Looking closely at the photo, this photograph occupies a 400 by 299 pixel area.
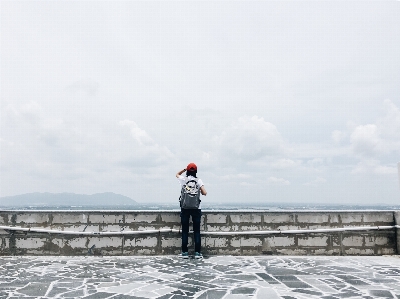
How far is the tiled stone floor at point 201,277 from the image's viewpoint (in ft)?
13.6

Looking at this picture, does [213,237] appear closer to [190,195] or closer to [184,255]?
[184,255]

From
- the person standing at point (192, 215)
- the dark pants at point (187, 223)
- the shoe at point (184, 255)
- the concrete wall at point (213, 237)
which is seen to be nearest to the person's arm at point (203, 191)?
the person standing at point (192, 215)

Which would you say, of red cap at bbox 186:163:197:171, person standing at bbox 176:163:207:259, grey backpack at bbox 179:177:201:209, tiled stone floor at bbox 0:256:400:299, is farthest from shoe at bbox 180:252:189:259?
red cap at bbox 186:163:197:171

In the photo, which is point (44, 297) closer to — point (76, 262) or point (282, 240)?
point (76, 262)

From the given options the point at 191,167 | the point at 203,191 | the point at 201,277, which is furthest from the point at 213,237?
the point at 201,277

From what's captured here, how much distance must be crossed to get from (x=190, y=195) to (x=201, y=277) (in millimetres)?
1855

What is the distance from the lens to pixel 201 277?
16.5 feet

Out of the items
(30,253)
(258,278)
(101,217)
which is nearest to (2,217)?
(30,253)

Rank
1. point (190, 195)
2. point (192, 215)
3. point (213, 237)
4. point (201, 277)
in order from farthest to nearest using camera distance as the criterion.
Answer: point (213, 237) < point (192, 215) < point (190, 195) < point (201, 277)

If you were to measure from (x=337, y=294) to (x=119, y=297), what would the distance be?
103 inches

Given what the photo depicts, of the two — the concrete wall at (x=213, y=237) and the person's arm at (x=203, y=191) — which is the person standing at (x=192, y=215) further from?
the concrete wall at (x=213, y=237)

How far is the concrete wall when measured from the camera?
6.96 metres

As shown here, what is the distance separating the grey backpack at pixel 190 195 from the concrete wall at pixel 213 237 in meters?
0.70

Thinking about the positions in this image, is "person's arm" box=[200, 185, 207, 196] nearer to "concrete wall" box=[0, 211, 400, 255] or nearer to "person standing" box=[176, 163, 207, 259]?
"person standing" box=[176, 163, 207, 259]
